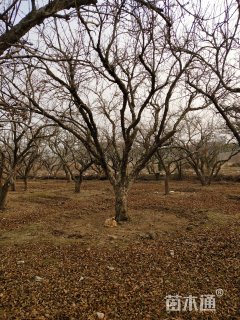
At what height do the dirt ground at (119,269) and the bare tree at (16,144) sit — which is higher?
the bare tree at (16,144)

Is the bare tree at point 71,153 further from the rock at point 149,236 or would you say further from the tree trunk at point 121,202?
the rock at point 149,236

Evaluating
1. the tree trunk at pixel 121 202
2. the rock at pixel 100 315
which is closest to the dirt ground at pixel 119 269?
the rock at pixel 100 315

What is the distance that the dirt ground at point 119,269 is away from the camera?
3494 mm

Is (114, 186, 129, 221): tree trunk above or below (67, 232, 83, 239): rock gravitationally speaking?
above

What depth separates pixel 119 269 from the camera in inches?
184

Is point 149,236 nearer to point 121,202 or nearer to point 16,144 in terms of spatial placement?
point 121,202

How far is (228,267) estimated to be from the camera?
15.0ft

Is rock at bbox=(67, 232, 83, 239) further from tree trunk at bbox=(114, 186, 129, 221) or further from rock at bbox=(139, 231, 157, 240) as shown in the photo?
tree trunk at bbox=(114, 186, 129, 221)

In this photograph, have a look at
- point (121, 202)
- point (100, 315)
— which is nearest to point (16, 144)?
point (121, 202)

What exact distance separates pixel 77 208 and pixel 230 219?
5334mm

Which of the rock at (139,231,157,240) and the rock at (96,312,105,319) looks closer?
the rock at (96,312,105,319)

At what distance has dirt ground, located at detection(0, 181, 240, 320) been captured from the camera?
11.5ft

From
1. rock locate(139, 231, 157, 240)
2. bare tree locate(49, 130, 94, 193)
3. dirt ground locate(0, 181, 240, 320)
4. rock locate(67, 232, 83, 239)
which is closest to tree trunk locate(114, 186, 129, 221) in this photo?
dirt ground locate(0, 181, 240, 320)

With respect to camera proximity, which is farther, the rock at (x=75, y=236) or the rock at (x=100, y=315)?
the rock at (x=75, y=236)
